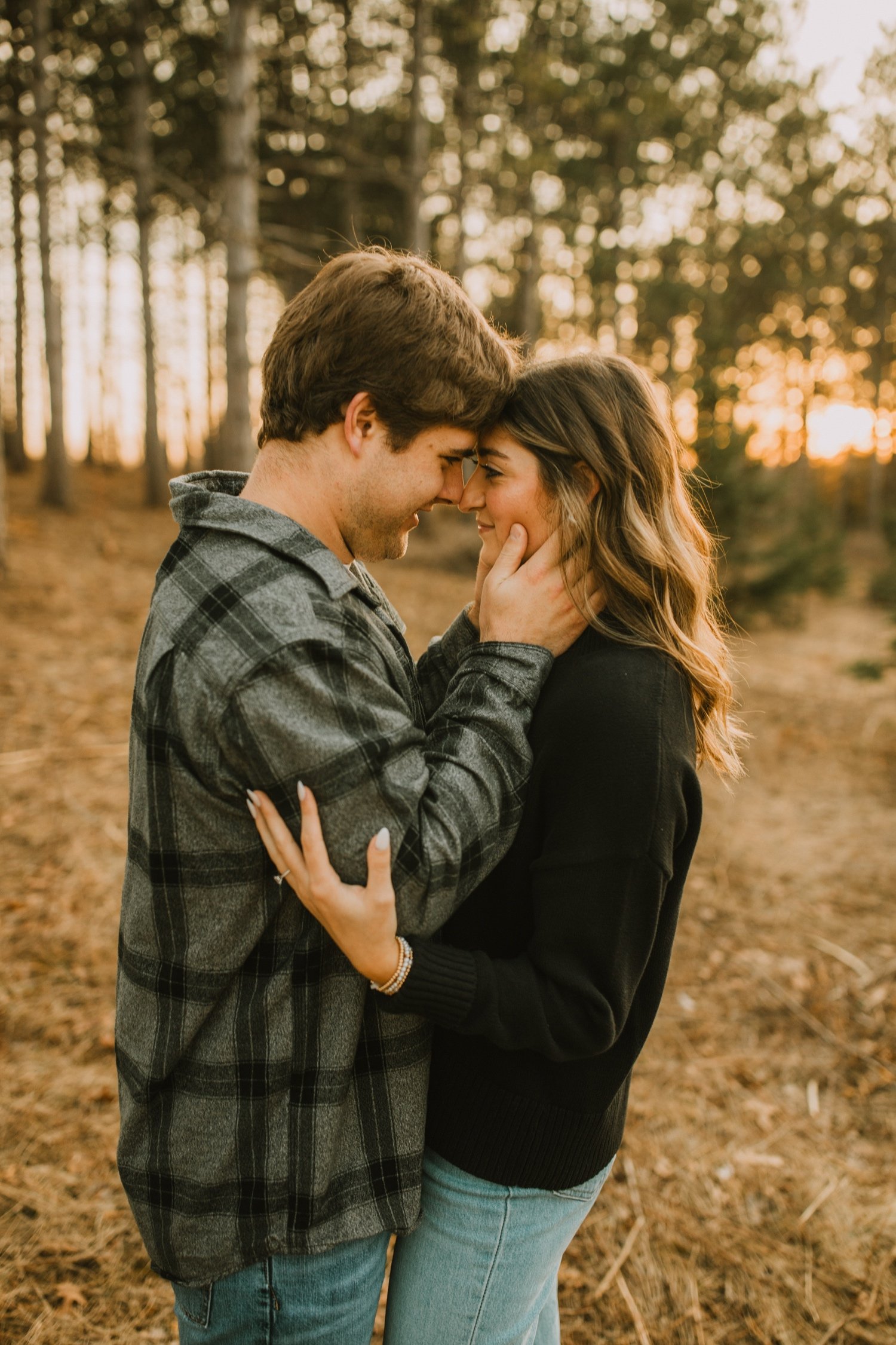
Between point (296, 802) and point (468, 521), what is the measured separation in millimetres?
18055

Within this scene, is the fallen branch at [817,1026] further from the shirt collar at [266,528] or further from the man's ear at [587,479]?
the shirt collar at [266,528]

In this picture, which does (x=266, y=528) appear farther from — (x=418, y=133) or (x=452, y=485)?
(x=418, y=133)

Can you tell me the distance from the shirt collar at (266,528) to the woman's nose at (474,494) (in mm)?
387

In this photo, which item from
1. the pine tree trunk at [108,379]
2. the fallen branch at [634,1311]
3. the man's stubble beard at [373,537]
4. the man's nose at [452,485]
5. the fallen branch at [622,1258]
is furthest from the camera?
the pine tree trunk at [108,379]

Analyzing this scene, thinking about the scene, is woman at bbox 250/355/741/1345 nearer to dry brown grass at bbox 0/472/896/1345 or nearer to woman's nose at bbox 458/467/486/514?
woman's nose at bbox 458/467/486/514

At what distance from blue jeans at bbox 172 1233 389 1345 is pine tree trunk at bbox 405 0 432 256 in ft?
38.9

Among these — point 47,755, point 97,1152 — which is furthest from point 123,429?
point 97,1152

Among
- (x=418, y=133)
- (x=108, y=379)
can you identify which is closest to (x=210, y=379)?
(x=108, y=379)

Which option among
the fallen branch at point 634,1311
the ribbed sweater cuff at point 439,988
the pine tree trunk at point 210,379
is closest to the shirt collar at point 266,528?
the ribbed sweater cuff at point 439,988

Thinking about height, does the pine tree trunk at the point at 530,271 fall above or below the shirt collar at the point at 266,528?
above

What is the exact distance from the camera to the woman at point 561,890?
4.30 feet

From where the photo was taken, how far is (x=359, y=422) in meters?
1.46

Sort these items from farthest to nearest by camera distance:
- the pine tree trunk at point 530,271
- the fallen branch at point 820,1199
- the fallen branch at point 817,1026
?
the pine tree trunk at point 530,271 → the fallen branch at point 817,1026 → the fallen branch at point 820,1199

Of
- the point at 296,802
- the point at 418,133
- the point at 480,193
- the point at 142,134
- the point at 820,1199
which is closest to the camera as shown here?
the point at 296,802
